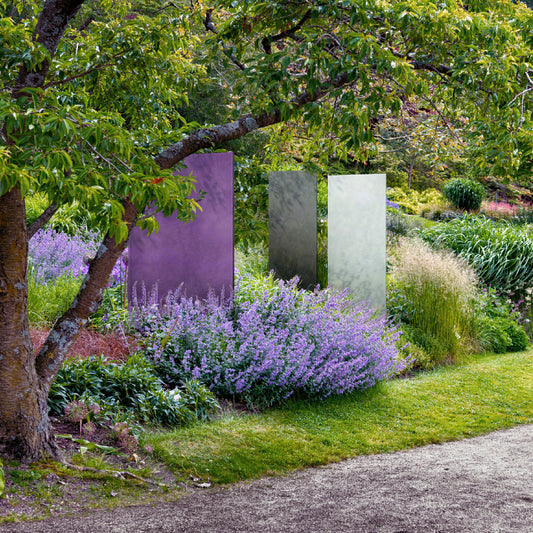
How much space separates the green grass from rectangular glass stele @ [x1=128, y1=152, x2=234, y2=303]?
72.4 inches

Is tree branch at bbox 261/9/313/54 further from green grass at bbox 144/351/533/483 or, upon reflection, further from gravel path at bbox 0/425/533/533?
gravel path at bbox 0/425/533/533

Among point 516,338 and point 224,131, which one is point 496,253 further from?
point 224,131

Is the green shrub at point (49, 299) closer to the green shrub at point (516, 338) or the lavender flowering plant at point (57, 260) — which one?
the lavender flowering plant at point (57, 260)

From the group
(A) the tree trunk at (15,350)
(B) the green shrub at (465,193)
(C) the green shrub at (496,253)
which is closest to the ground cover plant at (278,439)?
(A) the tree trunk at (15,350)

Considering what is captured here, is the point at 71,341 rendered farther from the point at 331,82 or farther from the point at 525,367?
the point at 525,367

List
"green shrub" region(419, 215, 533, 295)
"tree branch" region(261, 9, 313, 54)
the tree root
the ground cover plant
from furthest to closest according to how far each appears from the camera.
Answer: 1. "green shrub" region(419, 215, 533, 295)
2. "tree branch" region(261, 9, 313, 54)
3. the tree root
4. the ground cover plant

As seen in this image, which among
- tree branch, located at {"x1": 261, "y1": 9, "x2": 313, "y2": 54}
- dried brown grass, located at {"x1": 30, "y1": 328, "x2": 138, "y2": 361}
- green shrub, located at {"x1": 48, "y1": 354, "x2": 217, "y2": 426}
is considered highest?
tree branch, located at {"x1": 261, "y1": 9, "x2": 313, "y2": 54}

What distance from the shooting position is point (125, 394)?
421 cm

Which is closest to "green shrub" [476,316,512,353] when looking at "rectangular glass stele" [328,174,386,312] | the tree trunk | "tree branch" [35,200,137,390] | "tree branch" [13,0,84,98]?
"rectangular glass stele" [328,174,386,312]

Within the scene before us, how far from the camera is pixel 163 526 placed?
8.79 feet

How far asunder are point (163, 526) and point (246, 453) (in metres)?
1.17

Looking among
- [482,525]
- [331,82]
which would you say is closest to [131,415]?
[482,525]

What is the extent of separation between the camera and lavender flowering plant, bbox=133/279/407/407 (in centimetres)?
475

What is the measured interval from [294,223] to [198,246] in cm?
190
